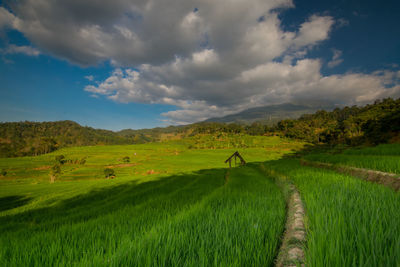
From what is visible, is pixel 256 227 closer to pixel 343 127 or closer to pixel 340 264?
pixel 340 264

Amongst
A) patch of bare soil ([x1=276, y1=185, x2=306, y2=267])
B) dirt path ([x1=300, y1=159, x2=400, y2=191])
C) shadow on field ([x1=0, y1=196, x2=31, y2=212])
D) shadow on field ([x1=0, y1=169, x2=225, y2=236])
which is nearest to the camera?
patch of bare soil ([x1=276, y1=185, x2=306, y2=267])

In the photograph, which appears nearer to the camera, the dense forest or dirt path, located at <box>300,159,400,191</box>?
dirt path, located at <box>300,159,400,191</box>

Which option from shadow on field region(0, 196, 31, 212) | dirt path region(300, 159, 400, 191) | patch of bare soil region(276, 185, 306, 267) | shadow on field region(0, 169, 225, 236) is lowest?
shadow on field region(0, 196, 31, 212)

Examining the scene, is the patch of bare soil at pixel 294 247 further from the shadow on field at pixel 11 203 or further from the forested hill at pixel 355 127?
the forested hill at pixel 355 127

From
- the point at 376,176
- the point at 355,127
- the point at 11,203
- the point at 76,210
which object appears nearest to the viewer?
the point at 376,176

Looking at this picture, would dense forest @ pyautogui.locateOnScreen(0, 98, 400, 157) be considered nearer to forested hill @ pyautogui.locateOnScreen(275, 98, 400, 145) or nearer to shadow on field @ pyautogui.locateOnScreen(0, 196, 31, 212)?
forested hill @ pyautogui.locateOnScreen(275, 98, 400, 145)

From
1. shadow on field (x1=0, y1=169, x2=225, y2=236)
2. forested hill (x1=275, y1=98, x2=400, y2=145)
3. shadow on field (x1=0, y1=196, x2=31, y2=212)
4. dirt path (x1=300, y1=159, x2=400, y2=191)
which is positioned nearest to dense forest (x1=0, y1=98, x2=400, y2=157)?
forested hill (x1=275, y1=98, x2=400, y2=145)

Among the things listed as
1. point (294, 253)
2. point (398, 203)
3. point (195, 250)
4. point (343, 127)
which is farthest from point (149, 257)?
point (343, 127)

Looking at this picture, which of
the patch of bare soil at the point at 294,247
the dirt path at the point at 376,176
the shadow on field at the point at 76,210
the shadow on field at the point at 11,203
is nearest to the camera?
the patch of bare soil at the point at 294,247

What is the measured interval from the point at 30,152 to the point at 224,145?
160 m

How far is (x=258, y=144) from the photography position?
99.1 metres

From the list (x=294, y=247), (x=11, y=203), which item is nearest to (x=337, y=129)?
(x=294, y=247)

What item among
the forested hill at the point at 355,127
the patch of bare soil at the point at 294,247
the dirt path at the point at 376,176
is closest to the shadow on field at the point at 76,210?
the patch of bare soil at the point at 294,247

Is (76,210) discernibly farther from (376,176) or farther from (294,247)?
(376,176)
